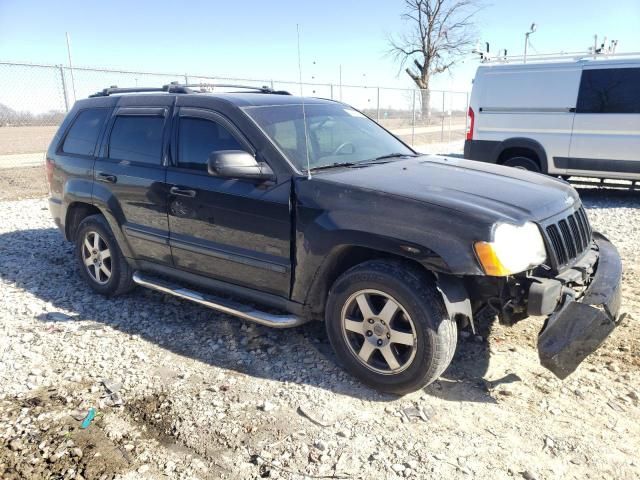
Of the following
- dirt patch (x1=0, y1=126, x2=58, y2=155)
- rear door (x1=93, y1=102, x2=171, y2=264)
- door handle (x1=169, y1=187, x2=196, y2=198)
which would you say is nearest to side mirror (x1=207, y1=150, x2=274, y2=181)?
door handle (x1=169, y1=187, x2=196, y2=198)

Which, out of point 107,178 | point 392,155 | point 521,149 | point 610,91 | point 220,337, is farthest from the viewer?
point 521,149

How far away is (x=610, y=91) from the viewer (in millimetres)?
8188

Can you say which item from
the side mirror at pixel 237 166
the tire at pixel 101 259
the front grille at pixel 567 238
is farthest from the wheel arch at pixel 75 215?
the front grille at pixel 567 238

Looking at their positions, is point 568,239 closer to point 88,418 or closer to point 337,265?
point 337,265

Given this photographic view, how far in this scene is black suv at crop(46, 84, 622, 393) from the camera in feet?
9.06

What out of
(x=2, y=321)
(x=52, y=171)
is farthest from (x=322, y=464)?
(x=52, y=171)

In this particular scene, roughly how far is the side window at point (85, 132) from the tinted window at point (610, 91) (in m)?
7.50

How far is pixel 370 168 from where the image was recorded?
140 inches

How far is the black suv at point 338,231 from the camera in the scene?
2762mm

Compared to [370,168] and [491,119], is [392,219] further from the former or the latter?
[491,119]

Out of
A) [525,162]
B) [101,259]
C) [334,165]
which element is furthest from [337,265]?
[525,162]

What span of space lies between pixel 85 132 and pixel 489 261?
3962mm

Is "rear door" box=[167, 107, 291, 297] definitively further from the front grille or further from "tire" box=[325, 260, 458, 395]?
the front grille

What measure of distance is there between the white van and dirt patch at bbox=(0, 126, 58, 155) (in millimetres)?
13276
